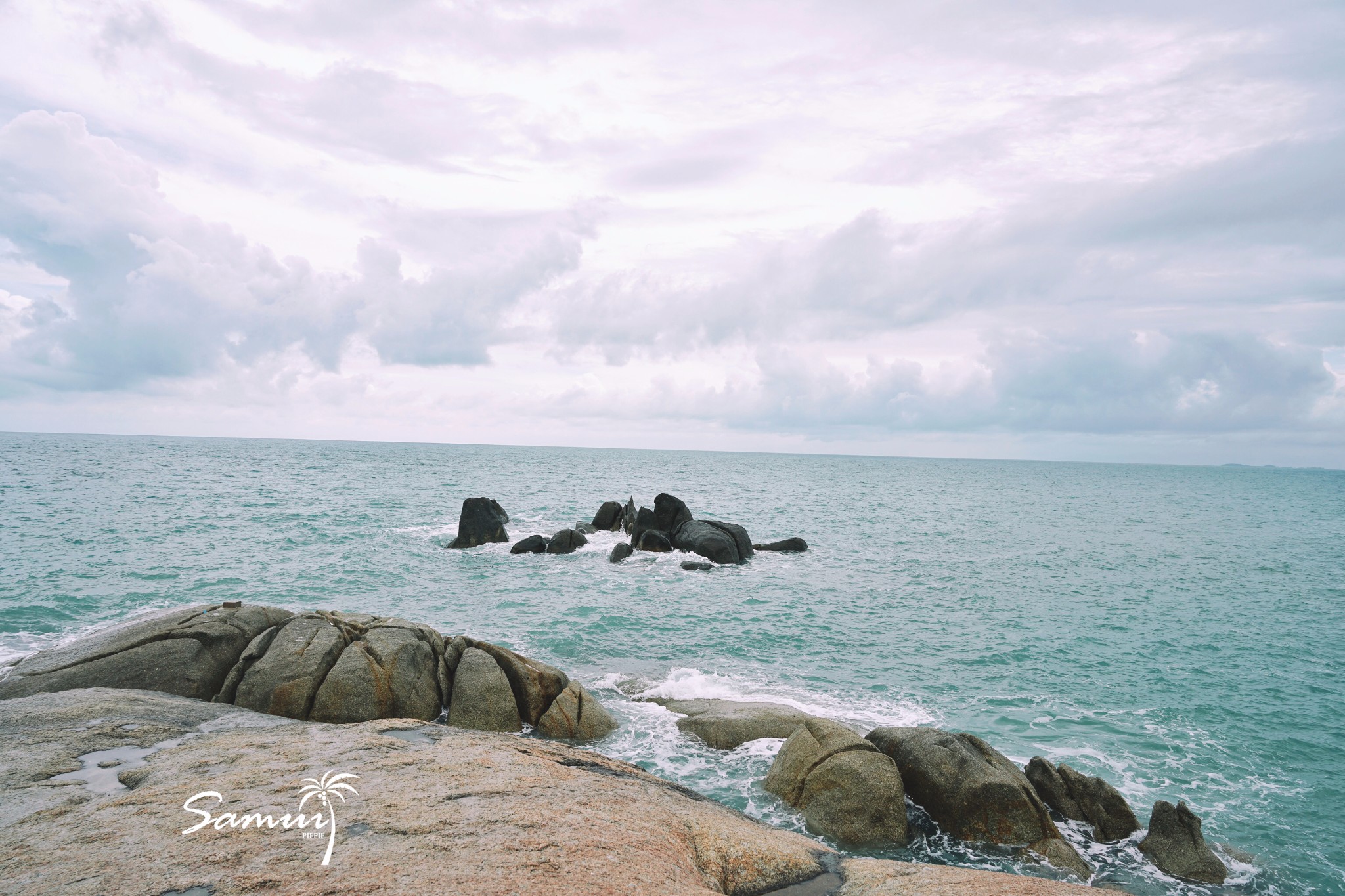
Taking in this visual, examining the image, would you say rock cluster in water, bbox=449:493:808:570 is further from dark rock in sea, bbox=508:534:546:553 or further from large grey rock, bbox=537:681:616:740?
large grey rock, bbox=537:681:616:740

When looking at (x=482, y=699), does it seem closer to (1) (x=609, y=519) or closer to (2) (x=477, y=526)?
(2) (x=477, y=526)

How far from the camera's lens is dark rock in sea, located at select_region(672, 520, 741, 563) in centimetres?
3841

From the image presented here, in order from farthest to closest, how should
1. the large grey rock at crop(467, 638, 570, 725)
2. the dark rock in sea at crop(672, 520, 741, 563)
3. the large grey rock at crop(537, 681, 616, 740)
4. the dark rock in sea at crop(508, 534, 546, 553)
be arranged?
the dark rock in sea at crop(508, 534, 546, 553)
the dark rock in sea at crop(672, 520, 741, 563)
the large grey rock at crop(467, 638, 570, 725)
the large grey rock at crop(537, 681, 616, 740)

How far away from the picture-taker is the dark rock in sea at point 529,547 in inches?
1547

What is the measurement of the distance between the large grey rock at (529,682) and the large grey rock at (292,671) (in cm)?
322

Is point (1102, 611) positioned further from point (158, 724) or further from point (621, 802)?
point (158, 724)

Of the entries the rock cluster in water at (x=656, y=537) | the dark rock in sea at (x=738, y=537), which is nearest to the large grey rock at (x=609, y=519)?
the rock cluster in water at (x=656, y=537)

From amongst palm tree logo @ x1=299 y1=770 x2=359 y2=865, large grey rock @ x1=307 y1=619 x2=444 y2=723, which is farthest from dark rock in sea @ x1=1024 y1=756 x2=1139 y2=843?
large grey rock @ x1=307 y1=619 x2=444 y2=723

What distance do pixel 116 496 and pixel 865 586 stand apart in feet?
217

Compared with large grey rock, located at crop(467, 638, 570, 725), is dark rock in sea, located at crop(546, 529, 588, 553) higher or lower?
lower

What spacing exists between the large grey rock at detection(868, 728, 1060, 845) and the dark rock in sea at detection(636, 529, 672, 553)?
1108 inches

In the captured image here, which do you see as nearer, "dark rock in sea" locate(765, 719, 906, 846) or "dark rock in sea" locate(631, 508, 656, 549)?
"dark rock in sea" locate(765, 719, 906, 846)

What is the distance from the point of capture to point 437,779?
798 cm

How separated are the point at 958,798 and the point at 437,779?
8.81 m
